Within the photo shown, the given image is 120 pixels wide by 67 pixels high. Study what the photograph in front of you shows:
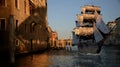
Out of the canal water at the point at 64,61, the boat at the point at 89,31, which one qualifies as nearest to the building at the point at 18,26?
the canal water at the point at 64,61

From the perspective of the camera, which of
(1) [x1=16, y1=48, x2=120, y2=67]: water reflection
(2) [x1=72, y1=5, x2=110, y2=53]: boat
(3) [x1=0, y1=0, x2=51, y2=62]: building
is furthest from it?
(2) [x1=72, y1=5, x2=110, y2=53]: boat

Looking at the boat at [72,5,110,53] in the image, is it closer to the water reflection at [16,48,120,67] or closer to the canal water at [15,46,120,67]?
the canal water at [15,46,120,67]

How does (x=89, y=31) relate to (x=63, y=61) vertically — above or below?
above

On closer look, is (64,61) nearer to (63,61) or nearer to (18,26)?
(63,61)

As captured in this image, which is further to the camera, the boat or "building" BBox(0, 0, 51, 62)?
the boat

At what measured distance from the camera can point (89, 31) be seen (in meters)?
63.1

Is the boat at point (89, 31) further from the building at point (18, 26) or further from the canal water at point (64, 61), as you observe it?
the building at point (18, 26)

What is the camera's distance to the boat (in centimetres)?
5006

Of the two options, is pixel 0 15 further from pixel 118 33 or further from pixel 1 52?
pixel 118 33

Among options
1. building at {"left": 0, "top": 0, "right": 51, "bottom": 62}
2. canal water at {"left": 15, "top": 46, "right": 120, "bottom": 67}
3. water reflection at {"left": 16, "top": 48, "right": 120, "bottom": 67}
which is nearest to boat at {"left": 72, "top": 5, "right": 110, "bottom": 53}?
canal water at {"left": 15, "top": 46, "right": 120, "bottom": 67}

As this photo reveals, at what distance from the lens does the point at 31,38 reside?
143ft

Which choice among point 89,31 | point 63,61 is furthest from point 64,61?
point 89,31

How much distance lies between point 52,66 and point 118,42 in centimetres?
11224

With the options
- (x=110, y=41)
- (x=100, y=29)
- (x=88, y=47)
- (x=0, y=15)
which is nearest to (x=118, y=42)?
(x=110, y=41)
